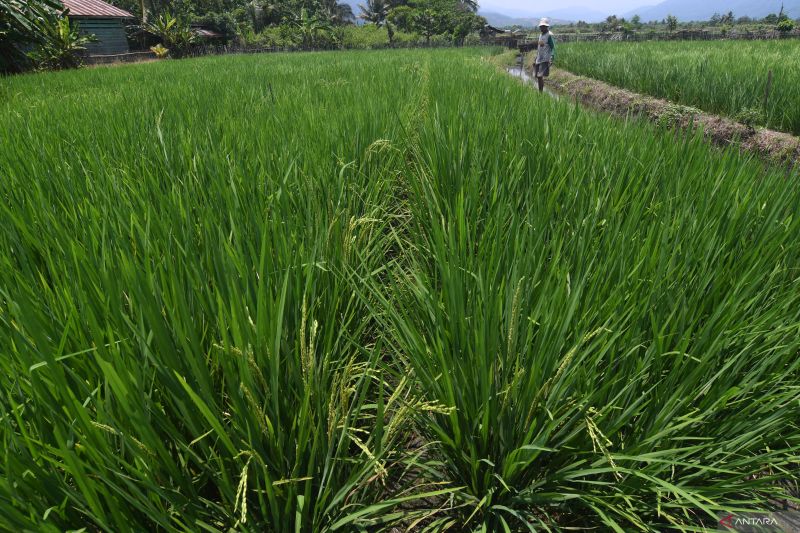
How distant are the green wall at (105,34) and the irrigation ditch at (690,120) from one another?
18528 mm

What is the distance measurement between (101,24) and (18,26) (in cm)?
1302

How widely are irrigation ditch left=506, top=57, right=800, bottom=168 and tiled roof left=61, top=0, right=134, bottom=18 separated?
59.3 ft

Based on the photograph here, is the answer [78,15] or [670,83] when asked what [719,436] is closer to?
[670,83]

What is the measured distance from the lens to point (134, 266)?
0.66 meters

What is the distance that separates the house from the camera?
55.5 feet

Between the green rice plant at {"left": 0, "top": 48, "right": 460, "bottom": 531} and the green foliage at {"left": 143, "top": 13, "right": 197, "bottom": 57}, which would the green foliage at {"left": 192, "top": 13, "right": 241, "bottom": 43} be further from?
the green rice plant at {"left": 0, "top": 48, "right": 460, "bottom": 531}

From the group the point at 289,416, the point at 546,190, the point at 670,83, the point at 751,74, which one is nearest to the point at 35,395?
the point at 289,416

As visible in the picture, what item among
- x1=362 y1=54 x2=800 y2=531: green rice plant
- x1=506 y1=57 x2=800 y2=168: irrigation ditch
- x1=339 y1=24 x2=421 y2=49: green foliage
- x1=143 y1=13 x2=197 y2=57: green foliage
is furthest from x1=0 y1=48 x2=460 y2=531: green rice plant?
x1=339 y1=24 x2=421 y2=49: green foliage

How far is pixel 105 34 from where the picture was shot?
18.2m

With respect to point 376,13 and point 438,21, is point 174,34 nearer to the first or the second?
point 438,21

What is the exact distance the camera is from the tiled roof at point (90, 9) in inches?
648

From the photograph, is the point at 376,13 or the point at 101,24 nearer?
the point at 101,24

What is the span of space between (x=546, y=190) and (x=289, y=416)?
1.18 m

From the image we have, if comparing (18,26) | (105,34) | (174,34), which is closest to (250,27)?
(174,34)
